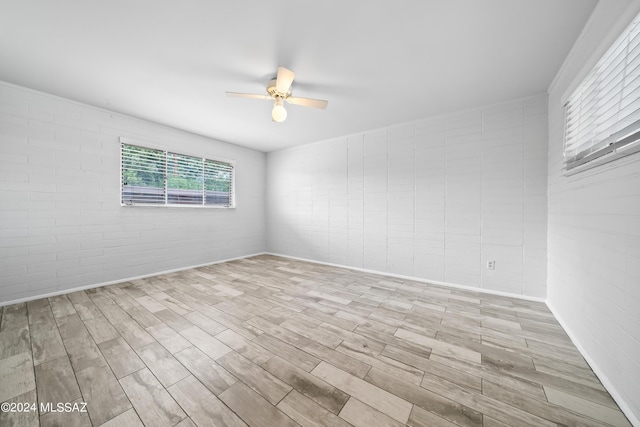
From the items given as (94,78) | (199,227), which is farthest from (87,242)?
(94,78)

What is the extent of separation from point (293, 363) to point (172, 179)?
12.8ft

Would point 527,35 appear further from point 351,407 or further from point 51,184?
point 51,184

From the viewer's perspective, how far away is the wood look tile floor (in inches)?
48.3

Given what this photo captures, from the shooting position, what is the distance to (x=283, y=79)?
2.25 m

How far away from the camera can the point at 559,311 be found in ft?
7.59

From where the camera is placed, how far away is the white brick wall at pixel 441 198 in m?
2.87

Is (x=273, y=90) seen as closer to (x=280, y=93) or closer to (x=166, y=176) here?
(x=280, y=93)

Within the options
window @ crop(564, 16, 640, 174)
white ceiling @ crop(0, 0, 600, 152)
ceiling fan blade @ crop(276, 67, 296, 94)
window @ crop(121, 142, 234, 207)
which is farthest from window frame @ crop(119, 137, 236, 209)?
window @ crop(564, 16, 640, 174)

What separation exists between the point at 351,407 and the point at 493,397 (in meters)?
0.88

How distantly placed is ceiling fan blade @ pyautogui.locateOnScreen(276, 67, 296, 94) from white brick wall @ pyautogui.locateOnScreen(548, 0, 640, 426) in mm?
2324

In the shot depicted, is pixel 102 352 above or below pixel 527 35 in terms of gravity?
below

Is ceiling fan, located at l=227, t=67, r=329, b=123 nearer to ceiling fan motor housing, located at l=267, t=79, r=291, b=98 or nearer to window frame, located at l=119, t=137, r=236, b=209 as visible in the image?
ceiling fan motor housing, located at l=267, t=79, r=291, b=98

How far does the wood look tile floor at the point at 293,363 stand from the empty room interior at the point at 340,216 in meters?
0.02

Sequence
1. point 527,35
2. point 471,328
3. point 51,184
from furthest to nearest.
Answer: point 51,184
point 471,328
point 527,35
